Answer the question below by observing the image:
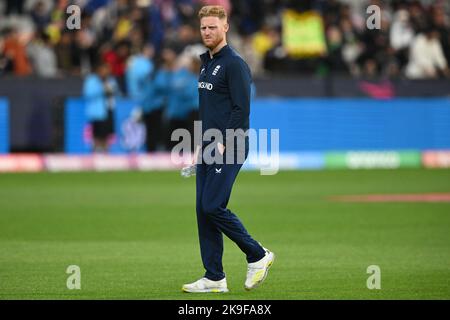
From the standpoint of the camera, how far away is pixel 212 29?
10.6 metres

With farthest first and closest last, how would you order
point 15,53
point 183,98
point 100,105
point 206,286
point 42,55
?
point 42,55
point 15,53
point 183,98
point 100,105
point 206,286

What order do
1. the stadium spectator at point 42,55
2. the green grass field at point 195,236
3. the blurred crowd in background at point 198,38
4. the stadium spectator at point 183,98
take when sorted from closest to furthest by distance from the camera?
the green grass field at point 195,236 < the stadium spectator at point 183,98 < the stadium spectator at point 42,55 < the blurred crowd in background at point 198,38

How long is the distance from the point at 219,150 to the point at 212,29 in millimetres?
1107

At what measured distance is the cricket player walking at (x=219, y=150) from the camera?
10.6 metres

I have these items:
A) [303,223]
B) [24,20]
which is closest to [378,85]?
[24,20]

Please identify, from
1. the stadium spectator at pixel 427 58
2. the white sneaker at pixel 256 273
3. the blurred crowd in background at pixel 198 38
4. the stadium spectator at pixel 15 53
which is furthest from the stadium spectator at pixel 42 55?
the white sneaker at pixel 256 273

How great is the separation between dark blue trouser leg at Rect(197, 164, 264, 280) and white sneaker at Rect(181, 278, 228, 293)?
0.05 metres

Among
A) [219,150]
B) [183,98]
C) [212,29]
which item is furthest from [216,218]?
[183,98]

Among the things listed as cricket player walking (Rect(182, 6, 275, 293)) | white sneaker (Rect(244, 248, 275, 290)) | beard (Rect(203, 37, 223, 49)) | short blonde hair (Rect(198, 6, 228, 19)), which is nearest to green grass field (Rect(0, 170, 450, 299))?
white sneaker (Rect(244, 248, 275, 290))

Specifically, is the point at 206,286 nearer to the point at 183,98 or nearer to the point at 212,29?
the point at 212,29

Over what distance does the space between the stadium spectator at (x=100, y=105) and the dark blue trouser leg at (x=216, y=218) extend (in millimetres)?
15416

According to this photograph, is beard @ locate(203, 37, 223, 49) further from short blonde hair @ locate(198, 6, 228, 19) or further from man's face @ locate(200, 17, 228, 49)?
short blonde hair @ locate(198, 6, 228, 19)

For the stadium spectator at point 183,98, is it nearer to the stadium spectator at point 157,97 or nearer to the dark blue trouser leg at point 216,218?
the stadium spectator at point 157,97

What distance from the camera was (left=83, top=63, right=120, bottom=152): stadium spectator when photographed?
26125mm
